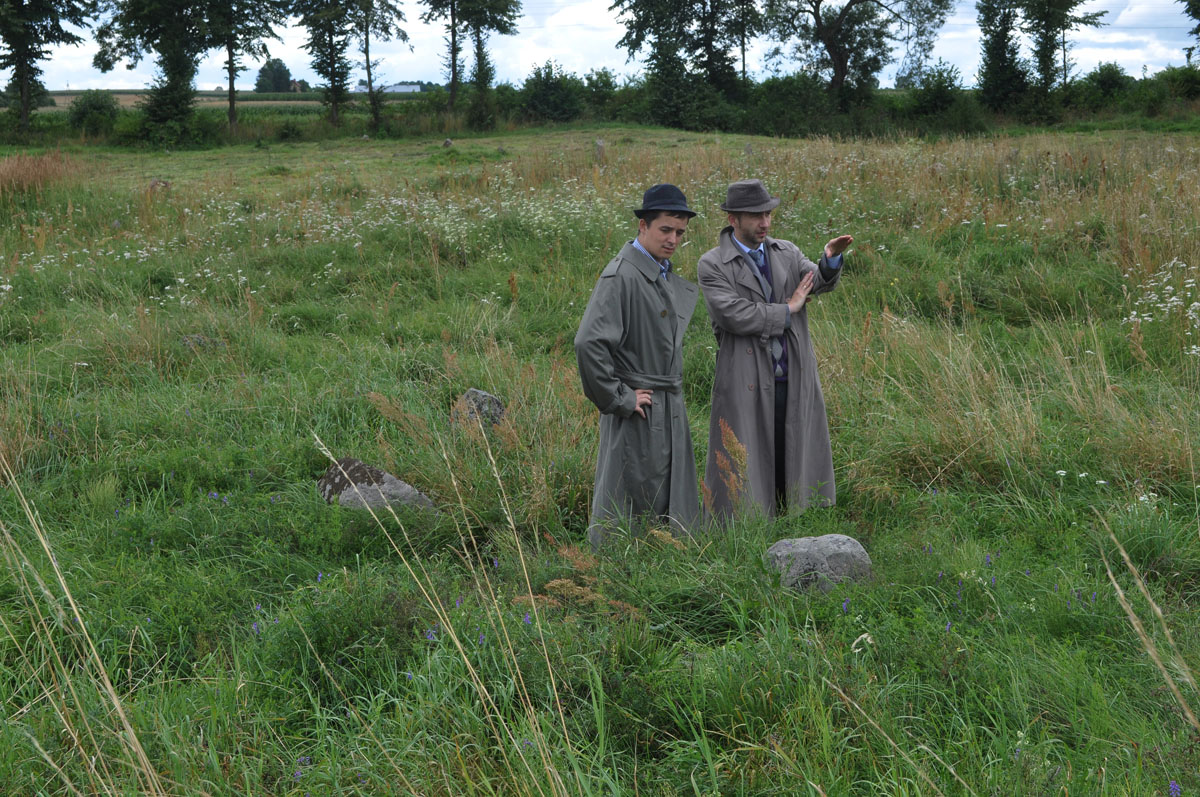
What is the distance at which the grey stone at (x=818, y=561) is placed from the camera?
356cm

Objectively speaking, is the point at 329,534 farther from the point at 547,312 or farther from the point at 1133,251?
the point at 1133,251

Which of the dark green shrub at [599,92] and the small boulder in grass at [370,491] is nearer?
the small boulder in grass at [370,491]

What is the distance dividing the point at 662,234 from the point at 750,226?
2.31ft

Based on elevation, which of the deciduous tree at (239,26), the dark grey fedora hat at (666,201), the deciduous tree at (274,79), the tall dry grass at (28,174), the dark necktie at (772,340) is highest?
the deciduous tree at (274,79)

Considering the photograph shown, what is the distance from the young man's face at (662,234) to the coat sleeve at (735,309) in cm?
50

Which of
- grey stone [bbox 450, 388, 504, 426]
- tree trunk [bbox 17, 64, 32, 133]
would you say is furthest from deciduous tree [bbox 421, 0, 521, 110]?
grey stone [bbox 450, 388, 504, 426]

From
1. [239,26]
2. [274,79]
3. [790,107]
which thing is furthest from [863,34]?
[274,79]

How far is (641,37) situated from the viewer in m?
46.2

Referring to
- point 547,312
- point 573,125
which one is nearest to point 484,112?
point 573,125

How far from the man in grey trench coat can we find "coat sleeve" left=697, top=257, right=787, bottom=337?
0.73 ft

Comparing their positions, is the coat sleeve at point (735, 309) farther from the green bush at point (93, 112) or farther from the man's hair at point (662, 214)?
the green bush at point (93, 112)

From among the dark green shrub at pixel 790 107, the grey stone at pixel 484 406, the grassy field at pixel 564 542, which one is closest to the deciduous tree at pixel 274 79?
the dark green shrub at pixel 790 107

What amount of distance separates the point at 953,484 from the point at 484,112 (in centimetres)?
3471

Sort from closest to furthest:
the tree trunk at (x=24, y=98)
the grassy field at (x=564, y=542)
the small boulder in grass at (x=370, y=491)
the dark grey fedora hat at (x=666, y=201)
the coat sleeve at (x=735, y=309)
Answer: the grassy field at (x=564, y=542), the dark grey fedora hat at (x=666, y=201), the coat sleeve at (x=735, y=309), the small boulder in grass at (x=370, y=491), the tree trunk at (x=24, y=98)
